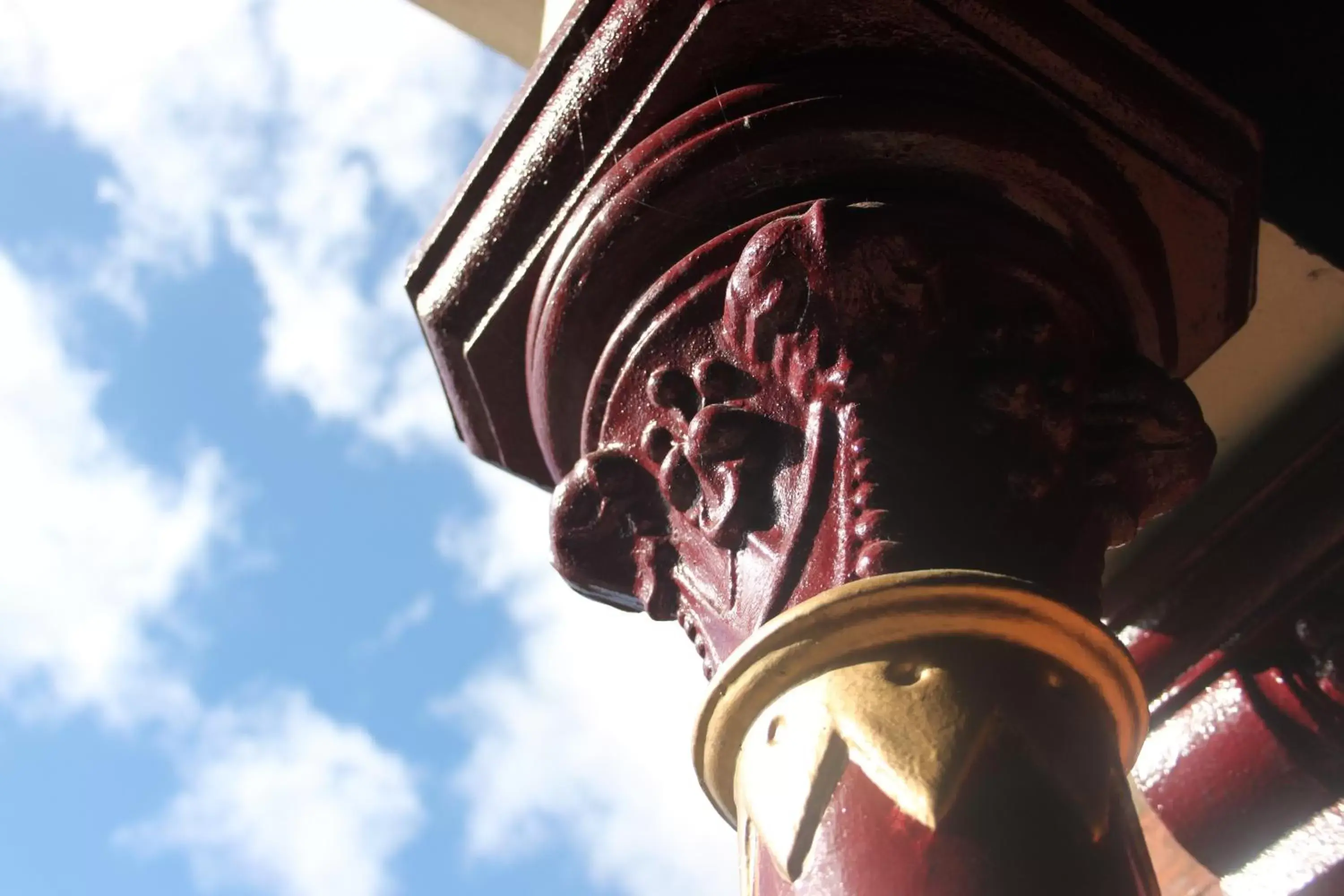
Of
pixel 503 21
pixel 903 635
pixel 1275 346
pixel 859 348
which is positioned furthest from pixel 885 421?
pixel 503 21

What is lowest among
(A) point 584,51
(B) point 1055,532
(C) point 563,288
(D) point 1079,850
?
(D) point 1079,850

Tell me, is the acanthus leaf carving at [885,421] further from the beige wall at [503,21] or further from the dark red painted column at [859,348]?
the beige wall at [503,21]

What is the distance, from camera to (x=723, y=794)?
857 millimetres

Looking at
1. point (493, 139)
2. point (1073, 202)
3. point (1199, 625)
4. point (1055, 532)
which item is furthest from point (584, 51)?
point (1199, 625)

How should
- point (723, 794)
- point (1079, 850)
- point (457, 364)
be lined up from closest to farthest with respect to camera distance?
point (1079, 850), point (723, 794), point (457, 364)

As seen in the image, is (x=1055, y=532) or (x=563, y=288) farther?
(x=563, y=288)

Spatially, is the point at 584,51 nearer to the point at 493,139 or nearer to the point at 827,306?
the point at 493,139

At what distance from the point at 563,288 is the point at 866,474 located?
351 millimetres

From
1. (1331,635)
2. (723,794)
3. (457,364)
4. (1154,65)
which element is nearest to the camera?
(723,794)

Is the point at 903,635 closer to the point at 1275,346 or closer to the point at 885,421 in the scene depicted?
the point at 885,421

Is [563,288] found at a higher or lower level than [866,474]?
higher

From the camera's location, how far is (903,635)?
0.77m

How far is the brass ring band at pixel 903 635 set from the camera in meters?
0.77

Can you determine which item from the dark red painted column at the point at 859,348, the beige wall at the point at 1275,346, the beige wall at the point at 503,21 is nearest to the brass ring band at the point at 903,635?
the dark red painted column at the point at 859,348
